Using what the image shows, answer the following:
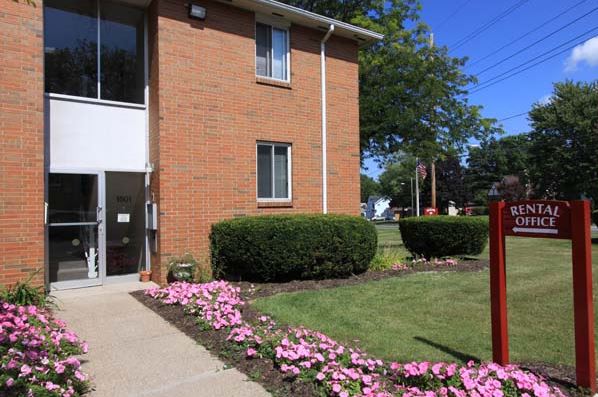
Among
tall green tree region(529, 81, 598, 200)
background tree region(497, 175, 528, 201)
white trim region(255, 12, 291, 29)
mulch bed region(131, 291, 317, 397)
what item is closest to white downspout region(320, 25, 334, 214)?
white trim region(255, 12, 291, 29)

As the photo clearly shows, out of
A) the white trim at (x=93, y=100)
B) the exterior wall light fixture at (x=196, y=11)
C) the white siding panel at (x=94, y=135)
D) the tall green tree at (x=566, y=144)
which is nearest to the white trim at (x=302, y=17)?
the exterior wall light fixture at (x=196, y=11)

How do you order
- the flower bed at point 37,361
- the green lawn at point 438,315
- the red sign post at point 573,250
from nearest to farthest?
the flower bed at point 37,361, the red sign post at point 573,250, the green lawn at point 438,315

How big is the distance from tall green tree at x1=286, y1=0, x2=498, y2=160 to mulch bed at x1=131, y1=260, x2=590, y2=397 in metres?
7.82

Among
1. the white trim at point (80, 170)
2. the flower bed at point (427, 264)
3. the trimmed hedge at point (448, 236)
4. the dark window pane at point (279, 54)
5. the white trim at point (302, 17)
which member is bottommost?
the flower bed at point (427, 264)

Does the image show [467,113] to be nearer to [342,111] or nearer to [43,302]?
[342,111]

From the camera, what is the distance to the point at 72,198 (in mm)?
8672

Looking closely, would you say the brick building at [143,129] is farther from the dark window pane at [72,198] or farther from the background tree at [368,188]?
the background tree at [368,188]

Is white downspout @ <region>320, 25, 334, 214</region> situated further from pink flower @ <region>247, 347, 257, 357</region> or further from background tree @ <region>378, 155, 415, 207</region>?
background tree @ <region>378, 155, 415, 207</region>

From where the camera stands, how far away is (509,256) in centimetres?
1355

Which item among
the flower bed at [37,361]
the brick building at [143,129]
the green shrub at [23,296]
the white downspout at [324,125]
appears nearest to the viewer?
the flower bed at [37,361]

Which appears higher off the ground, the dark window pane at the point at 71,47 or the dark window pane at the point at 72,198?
the dark window pane at the point at 71,47

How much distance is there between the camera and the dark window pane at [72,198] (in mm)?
8492

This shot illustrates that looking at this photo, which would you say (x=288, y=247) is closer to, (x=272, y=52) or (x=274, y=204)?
(x=274, y=204)

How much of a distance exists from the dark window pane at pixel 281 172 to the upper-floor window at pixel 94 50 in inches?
128
